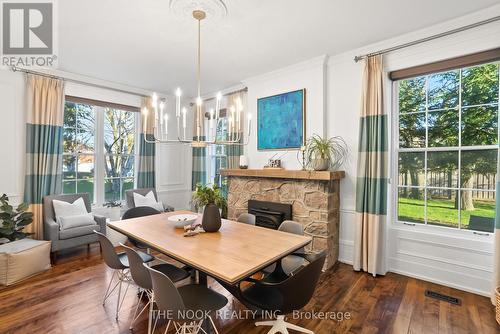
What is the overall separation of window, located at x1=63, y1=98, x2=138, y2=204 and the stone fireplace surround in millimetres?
2526

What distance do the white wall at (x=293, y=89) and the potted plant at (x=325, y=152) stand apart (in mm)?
172

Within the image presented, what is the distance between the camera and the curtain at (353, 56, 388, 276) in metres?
2.88

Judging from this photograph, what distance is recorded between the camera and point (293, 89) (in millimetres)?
3656

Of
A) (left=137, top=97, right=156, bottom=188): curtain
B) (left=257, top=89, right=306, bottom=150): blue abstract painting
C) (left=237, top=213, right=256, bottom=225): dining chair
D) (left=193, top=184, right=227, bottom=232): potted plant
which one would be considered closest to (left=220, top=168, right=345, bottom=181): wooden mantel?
(left=257, top=89, right=306, bottom=150): blue abstract painting

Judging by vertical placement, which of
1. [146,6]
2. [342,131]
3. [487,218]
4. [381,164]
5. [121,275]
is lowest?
[121,275]

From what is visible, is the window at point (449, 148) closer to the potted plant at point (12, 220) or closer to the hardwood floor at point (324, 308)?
the hardwood floor at point (324, 308)

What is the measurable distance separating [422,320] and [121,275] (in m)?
2.63

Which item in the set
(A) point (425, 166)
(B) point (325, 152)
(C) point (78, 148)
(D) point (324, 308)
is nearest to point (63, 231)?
(C) point (78, 148)

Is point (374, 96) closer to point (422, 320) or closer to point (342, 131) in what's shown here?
point (342, 131)

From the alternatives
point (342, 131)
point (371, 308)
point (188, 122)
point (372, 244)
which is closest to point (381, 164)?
point (342, 131)

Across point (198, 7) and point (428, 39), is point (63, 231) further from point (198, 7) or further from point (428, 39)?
point (428, 39)

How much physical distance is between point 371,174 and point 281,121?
151 cm

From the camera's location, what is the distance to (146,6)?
87.8 inches

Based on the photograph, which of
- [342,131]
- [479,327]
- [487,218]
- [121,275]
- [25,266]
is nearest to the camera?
[479,327]
